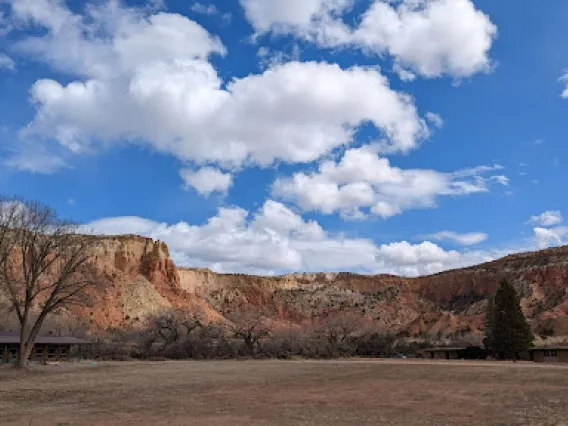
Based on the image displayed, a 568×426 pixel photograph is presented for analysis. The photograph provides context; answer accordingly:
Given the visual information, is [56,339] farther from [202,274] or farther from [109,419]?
[202,274]

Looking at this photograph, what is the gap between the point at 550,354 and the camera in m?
52.3

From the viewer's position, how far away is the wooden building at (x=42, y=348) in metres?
44.8

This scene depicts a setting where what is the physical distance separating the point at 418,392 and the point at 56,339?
36669 mm

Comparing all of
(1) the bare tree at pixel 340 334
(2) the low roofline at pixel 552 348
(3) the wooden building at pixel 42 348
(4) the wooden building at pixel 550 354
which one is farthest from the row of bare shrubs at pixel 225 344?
(2) the low roofline at pixel 552 348

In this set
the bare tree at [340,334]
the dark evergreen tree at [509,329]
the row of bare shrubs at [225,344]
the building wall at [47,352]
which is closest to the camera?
the building wall at [47,352]

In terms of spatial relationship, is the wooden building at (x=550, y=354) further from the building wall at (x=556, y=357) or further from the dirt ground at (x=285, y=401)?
the dirt ground at (x=285, y=401)

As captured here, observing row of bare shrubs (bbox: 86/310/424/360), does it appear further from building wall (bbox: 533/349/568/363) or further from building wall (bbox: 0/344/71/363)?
building wall (bbox: 533/349/568/363)

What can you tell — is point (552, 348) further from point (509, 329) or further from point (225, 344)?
point (225, 344)

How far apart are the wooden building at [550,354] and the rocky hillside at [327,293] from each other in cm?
1681

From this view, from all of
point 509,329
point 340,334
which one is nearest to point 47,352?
point 340,334

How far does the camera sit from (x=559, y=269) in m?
99.6

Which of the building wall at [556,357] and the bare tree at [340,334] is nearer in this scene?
the building wall at [556,357]

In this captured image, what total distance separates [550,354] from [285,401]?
42.1 meters

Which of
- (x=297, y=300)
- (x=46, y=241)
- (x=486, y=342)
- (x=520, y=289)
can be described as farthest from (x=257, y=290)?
(x=46, y=241)
